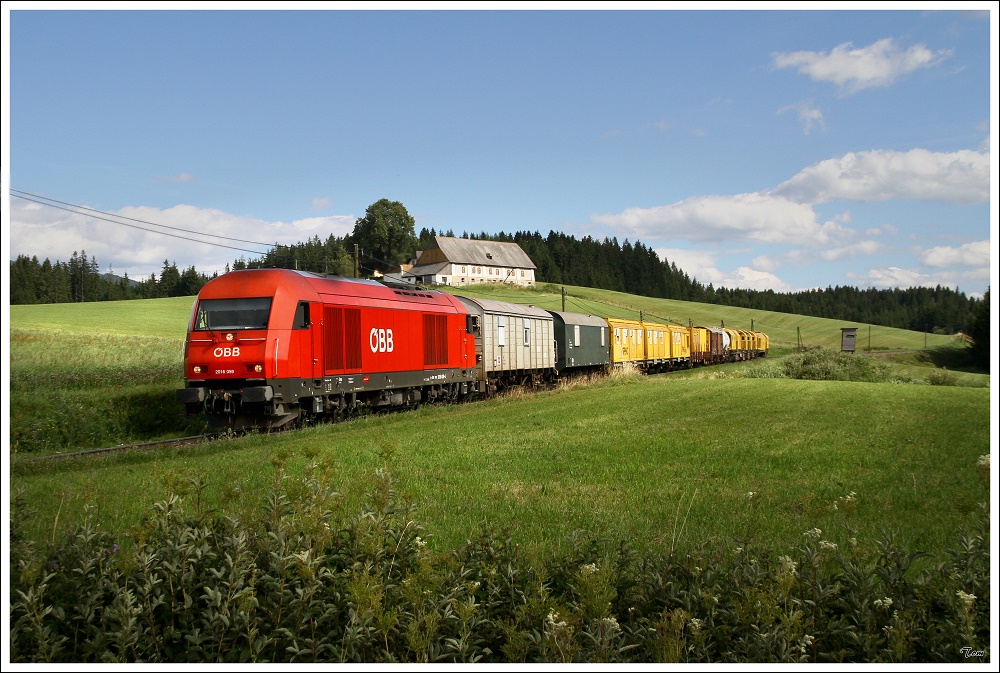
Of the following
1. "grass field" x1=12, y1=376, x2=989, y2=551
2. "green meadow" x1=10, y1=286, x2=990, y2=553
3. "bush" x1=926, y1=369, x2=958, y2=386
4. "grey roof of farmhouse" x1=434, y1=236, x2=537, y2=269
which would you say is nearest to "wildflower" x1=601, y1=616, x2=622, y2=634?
"green meadow" x1=10, y1=286, x2=990, y2=553

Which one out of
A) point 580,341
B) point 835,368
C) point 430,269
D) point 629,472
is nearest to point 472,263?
point 430,269

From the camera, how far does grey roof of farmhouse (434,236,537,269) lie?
137 meters

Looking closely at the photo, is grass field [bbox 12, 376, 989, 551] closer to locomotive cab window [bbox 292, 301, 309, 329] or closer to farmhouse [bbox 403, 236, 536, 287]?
locomotive cab window [bbox 292, 301, 309, 329]

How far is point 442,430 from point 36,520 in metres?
9.98

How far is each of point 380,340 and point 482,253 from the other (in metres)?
120

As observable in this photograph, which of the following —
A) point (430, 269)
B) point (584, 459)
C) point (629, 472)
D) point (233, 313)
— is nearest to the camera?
point (629, 472)

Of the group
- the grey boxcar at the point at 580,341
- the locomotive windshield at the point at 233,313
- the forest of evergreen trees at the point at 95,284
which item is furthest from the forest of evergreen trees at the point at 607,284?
the locomotive windshield at the point at 233,313

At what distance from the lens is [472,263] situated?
139 metres

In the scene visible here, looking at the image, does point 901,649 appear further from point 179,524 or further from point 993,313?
point 179,524

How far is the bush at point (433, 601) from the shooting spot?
15.4ft

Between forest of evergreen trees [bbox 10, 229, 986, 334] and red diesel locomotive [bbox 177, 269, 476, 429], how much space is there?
5290 cm

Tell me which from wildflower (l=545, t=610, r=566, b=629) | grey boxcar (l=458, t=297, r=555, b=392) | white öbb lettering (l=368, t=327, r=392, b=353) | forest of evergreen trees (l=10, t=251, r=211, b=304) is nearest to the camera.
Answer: wildflower (l=545, t=610, r=566, b=629)

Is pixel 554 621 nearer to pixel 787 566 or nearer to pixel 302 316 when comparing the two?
pixel 787 566

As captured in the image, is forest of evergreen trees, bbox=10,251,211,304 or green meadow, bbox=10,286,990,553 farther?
forest of evergreen trees, bbox=10,251,211,304
